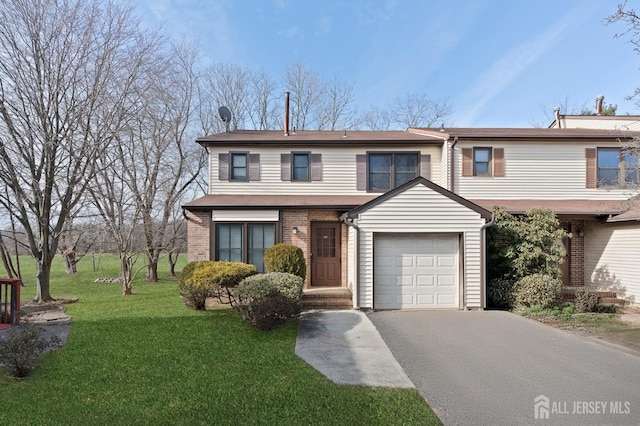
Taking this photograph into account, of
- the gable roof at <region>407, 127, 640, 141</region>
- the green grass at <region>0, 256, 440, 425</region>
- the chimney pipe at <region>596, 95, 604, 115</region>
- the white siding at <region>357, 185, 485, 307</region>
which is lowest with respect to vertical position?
the green grass at <region>0, 256, 440, 425</region>

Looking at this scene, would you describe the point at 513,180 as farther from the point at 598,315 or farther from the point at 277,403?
the point at 277,403

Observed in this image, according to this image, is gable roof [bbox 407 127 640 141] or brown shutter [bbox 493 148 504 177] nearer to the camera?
gable roof [bbox 407 127 640 141]

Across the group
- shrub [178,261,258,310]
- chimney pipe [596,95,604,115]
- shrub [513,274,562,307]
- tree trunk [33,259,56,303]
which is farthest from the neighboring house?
chimney pipe [596,95,604,115]

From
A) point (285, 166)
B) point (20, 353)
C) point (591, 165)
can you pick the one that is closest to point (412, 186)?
point (285, 166)

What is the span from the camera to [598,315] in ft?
29.6

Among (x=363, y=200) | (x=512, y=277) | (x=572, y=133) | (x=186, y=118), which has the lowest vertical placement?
(x=512, y=277)

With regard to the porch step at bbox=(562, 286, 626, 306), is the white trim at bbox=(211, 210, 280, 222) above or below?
above

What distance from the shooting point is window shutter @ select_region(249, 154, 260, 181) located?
1212 centimetres

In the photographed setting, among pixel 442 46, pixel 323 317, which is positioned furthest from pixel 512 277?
pixel 442 46

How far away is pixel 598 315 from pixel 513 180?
17.1 feet

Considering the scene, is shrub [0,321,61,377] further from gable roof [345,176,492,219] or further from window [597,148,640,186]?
window [597,148,640,186]

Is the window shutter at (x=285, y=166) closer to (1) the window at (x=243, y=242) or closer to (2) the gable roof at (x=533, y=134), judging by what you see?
(1) the window at (x=243, y=242)

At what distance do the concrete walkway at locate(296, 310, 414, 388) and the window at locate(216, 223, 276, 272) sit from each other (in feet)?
9.90

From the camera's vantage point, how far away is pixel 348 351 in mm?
6008
